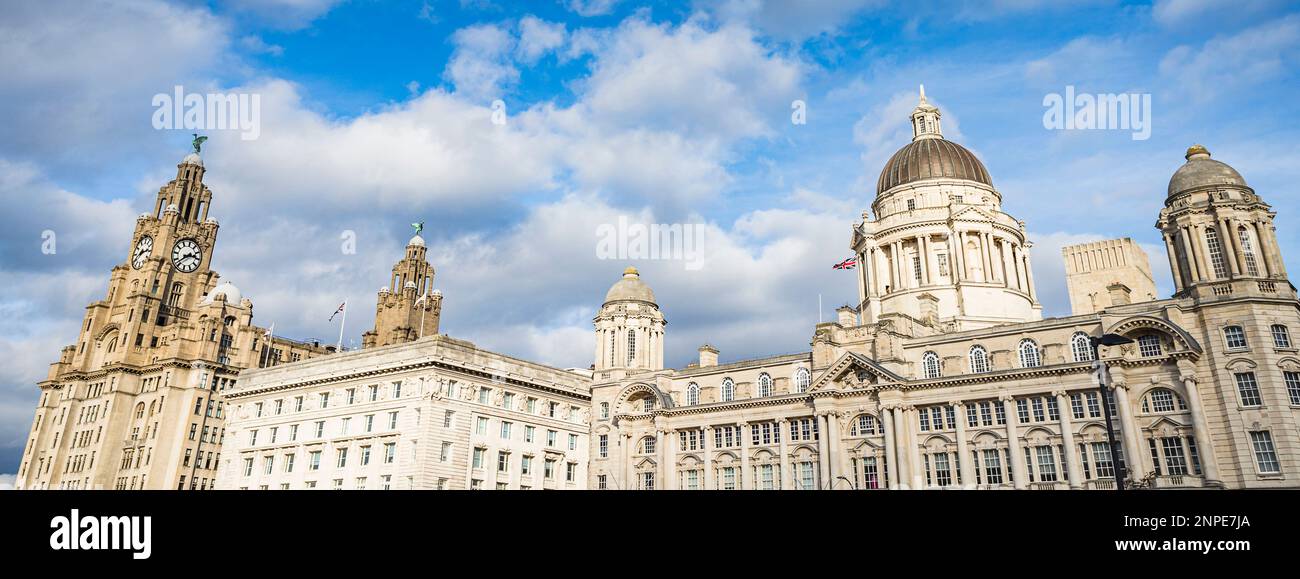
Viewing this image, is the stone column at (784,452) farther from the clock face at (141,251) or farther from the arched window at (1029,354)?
the clock face at (141,251)

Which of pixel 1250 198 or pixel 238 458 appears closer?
pixel 1250 198

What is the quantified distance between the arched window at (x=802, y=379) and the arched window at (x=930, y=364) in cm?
933

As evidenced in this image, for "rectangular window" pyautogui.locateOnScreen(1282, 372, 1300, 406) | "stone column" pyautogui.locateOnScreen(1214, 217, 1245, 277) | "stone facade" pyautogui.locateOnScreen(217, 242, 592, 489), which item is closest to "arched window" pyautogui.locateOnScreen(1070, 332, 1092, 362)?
"stone column" pyautogui.locateOnScreen(1214, 217, 1245, 277)

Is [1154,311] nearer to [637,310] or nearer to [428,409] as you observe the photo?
[637,310]

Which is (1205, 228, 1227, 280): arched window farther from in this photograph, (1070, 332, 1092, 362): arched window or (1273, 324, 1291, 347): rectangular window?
(1070, 332, 1092, 362): arched window

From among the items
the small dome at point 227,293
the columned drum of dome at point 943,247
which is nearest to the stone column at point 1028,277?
the columned drum of dome at point 943,247

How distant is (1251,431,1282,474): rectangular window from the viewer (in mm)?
49625

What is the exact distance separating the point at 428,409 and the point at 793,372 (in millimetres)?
32451

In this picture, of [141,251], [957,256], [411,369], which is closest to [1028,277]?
[957,256]

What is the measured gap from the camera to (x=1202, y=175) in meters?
58.6

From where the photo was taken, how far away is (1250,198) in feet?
187

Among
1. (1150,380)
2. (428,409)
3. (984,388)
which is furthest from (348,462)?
(1150,380)
